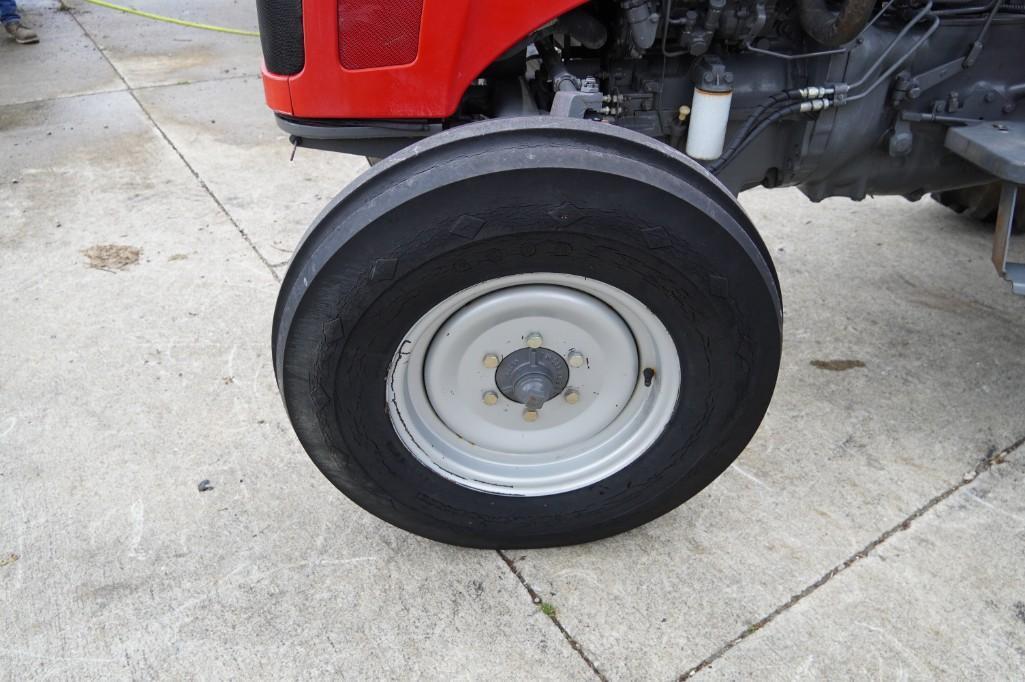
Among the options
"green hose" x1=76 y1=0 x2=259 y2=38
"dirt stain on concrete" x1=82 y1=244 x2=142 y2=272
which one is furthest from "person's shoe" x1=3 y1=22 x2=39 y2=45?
"dirt stain on concrete" x1=82 y1=244 x2=142 y2=272

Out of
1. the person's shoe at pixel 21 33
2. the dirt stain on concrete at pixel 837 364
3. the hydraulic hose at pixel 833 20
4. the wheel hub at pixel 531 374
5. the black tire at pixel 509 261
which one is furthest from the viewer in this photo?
the person's shoe at pixel 21 33

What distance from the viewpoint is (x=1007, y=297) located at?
330 centimetres

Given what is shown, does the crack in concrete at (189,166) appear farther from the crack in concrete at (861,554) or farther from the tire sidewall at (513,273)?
the crack in concrete at (861,554)

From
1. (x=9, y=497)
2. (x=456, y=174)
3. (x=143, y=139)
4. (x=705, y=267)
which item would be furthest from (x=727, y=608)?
(x=143, y=139)

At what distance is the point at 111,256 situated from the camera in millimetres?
3520

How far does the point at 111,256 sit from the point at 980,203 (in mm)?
3668

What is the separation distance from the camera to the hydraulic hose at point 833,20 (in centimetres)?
213

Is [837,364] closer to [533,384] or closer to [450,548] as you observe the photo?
[533,384]

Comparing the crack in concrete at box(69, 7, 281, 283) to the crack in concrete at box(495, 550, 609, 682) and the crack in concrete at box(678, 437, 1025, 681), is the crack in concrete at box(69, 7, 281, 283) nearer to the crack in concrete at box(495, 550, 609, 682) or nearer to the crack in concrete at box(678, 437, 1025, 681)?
the crack in concrete at box(495, 550, 609, 682)

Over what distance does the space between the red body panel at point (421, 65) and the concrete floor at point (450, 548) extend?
1.03 meters

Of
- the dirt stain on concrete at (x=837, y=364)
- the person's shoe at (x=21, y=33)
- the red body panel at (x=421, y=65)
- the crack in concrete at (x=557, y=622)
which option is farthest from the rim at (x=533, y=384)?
the person's shoe at (x=21, y=33)

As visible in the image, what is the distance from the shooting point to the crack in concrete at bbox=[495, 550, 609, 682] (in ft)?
6.35

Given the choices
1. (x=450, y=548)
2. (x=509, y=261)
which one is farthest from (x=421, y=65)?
(x=450, y=548)

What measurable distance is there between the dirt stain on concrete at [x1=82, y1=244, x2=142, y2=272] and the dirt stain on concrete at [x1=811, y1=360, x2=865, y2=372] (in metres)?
2.71
